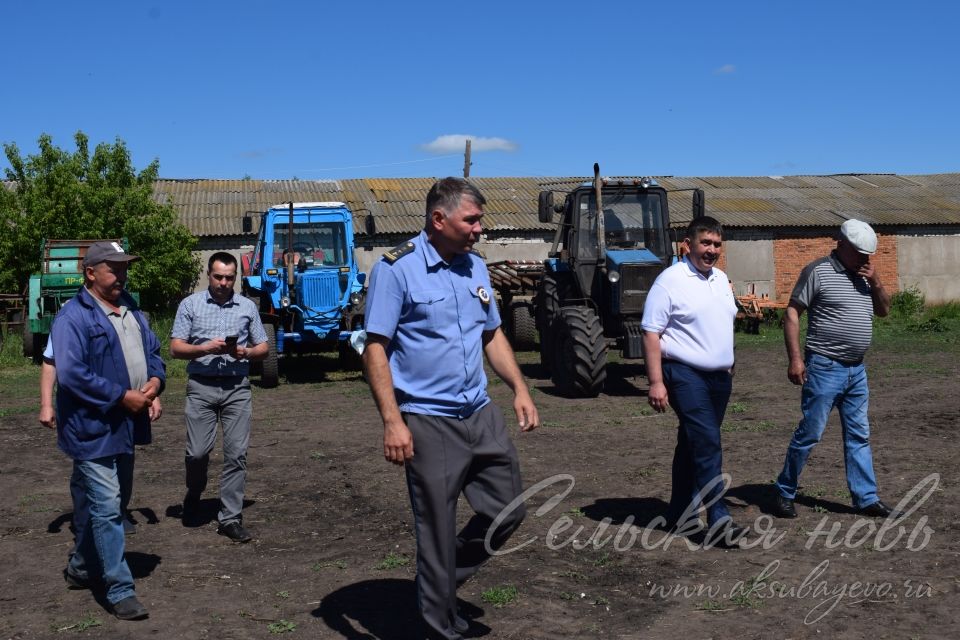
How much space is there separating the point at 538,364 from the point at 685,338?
1117 cm

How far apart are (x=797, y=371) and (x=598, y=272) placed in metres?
7.39

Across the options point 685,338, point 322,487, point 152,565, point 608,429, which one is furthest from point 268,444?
point 685,338

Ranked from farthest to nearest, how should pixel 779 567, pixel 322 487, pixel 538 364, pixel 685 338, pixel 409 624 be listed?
pixel 538 364, pixel 322 487, pixel 685 338, pixel 779 567, pixel 409 624

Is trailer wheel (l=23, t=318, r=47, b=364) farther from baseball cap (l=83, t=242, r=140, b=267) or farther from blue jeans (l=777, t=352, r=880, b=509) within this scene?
blue jeans (l=777, t=352, r=880, b=509)

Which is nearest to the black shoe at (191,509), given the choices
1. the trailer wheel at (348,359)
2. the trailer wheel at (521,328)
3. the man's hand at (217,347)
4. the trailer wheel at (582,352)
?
the man's hand at (217,347)

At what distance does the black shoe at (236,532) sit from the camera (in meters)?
6.19

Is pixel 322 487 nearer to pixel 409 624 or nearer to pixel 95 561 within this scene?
pixel 95 561

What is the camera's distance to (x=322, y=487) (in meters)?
7.74

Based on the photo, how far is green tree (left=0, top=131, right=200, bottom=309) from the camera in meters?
23.1

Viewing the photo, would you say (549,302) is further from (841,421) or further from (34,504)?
(34,504)

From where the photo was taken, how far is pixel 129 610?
4781mm

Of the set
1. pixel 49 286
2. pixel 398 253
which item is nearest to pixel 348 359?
pixel 49 286

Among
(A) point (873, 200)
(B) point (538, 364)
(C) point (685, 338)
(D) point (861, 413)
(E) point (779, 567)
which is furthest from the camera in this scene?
(A) point (873, 200)

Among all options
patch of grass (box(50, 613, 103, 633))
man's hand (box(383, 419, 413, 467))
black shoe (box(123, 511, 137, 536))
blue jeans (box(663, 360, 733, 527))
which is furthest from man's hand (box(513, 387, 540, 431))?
black shoe (box(123, 511, 137, 536))
